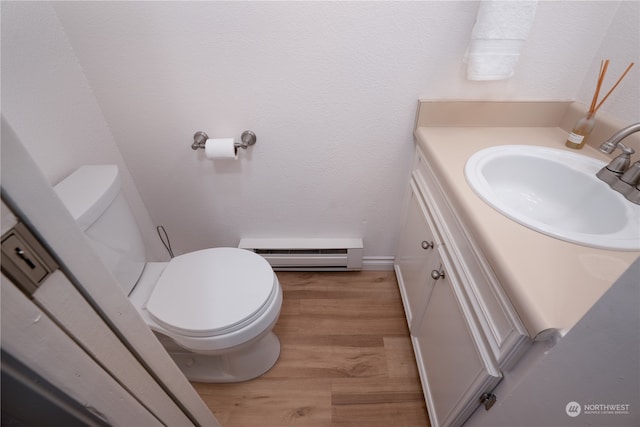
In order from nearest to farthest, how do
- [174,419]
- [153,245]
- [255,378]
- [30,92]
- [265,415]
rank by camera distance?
[174,419] → [30,92] → [265,415] → [255,378] → [153,245]

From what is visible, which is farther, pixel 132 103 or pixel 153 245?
pixel 153 245

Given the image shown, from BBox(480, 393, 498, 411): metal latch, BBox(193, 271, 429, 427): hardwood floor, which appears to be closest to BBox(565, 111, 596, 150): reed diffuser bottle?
BBox(480, 393, 498, 411): metal latch

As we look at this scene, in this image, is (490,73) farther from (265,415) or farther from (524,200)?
(265,415)

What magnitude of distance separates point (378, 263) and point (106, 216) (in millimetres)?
1286

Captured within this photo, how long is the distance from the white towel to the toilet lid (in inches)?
40.5

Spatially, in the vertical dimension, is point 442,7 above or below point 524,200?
above

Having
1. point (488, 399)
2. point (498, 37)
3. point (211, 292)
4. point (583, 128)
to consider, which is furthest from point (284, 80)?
point (488, 399)

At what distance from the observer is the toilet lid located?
3.14 feet

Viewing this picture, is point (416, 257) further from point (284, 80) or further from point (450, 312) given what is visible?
point (284, 80)

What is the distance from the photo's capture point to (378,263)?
1.67 m

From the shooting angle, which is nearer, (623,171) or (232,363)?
(623,171)

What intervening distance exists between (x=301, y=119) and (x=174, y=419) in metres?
1.02

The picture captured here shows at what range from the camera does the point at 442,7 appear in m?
0.94

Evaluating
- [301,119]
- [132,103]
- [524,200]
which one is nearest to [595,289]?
[524,200]
